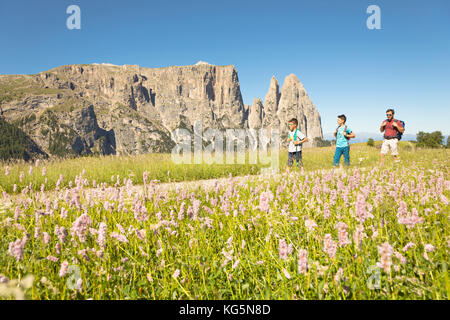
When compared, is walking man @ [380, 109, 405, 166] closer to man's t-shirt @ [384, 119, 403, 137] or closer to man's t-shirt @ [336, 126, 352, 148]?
man's t-shirt @ [384, 119, 403, 137]

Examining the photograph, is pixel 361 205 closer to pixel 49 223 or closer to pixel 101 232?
pixel 101 232

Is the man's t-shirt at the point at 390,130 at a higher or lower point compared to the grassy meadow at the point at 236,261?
higher

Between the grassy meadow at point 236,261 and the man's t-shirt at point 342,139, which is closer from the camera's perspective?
the grassy meadow at point 236,261

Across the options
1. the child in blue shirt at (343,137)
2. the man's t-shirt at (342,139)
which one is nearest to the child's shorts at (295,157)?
the child in blue shirt at (343,137)

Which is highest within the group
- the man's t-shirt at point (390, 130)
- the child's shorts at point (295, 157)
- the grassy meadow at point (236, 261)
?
the man's t-shirt at point (390, 130)

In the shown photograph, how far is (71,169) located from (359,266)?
12.0 metres

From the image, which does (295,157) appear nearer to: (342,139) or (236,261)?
(342,139)

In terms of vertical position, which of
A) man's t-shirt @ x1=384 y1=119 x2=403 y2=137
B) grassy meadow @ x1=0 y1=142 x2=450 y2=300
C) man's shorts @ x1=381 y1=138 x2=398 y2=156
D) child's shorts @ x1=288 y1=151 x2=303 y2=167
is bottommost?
grassy meadow @ x1=0 y1=142 x2=450 y2=300

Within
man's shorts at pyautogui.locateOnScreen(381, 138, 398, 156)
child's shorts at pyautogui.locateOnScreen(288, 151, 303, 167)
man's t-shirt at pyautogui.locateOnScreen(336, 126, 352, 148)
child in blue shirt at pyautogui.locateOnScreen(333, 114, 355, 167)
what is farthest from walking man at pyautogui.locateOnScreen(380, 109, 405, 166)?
child's shorts at pyautogui.locateOnScreen(288, 151, 303, 167)

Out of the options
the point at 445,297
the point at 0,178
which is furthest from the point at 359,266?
the point at 0,178

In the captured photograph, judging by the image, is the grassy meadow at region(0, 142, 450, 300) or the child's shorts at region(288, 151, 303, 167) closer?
the grassy meadow at region(0, 142, 450, 300)

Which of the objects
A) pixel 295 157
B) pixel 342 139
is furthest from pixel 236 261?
pixel 342 139

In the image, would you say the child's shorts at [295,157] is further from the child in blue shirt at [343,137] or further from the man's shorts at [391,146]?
the man's shorts at [391,146]
